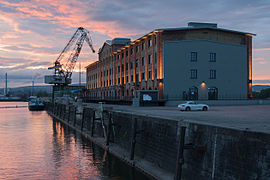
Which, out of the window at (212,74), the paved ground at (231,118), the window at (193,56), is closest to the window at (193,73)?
the window at (193,56)

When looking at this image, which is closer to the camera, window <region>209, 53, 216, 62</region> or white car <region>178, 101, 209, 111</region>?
white car <region>178, 101, 209, 111</region>

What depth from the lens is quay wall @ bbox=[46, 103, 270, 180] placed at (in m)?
10.3

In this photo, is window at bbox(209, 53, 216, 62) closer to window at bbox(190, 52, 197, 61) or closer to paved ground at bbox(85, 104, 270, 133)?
window at bbox(190, 52, 197, 61)

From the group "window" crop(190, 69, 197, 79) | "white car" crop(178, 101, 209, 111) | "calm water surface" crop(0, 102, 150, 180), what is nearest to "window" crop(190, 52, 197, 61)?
"window" crop(190, 69, 197, 79)

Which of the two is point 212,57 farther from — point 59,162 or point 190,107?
point 59,162

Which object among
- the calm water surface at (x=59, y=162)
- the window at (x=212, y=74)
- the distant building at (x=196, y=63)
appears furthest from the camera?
the window at (x=212, y=74)

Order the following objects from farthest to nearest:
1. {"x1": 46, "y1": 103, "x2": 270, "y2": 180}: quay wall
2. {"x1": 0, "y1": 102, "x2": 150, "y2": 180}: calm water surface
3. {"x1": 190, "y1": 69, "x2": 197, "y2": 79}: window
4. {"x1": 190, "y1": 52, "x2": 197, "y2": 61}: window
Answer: {"x1": 190, "y1": 52, "x2": 197, "y2": 61}: window → {"x1": 190, "y1": 69, "x2": 197, "y2": 79}: window → {"x1": 0, "y1": 102, "x2": 150, "y2": 180}: calm water surface → {"x1": 46, "y1": 103, "x2": 270, "y2": 180}: quay wall

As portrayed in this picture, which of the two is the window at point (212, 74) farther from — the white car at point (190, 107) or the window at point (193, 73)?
the white car at point (190, 107)

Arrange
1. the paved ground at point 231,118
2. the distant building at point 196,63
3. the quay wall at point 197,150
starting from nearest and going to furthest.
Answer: the quay wall at point 197,150 → the paved ground at point 231,118 → the distant building at point 196,63

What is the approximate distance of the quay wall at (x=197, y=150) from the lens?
10328 millimetres

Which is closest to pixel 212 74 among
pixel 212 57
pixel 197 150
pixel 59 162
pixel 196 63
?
pixel 212 57

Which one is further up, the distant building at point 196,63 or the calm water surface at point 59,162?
the distant building at point 196,63

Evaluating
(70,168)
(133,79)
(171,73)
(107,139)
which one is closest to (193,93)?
(171,73)

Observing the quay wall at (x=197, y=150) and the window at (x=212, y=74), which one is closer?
the quay wall at (x=197, y=150)
